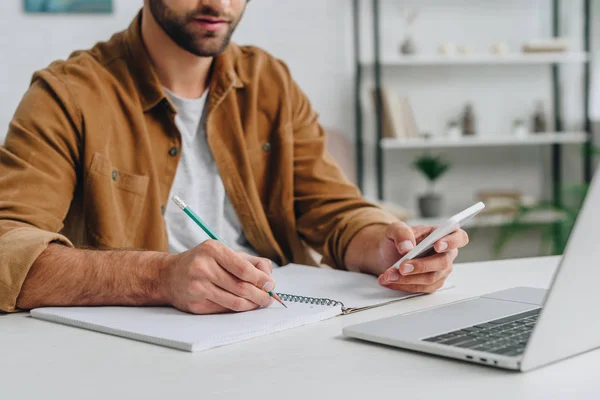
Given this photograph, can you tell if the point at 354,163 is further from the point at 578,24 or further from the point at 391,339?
the point at 391,339

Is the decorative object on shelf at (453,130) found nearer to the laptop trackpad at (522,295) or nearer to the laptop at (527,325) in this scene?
the laptop trackpad at (522,295)

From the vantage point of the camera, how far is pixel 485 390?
637 mm

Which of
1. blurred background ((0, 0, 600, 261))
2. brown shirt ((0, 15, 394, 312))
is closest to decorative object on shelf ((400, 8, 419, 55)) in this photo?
blurred background ((0, 0, 600, 261))

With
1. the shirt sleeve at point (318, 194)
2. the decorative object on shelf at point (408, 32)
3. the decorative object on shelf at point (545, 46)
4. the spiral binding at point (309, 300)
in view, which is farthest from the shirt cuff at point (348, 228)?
the decorative object on shelf at point (545, 46)

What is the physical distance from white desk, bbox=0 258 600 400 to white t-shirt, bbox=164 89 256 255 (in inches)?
26.7

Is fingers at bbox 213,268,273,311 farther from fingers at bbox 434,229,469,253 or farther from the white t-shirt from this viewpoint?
the white t-shirt

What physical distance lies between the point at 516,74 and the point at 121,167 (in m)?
3.28

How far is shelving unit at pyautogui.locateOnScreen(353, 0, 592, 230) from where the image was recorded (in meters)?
3.92

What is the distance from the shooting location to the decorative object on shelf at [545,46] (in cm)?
406

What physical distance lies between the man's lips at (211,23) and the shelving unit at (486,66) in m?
2.39

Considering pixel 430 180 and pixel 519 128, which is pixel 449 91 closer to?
pixel 519 128

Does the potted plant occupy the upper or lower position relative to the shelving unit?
lower

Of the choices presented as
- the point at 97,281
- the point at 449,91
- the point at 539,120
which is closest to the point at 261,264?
the point at 97,281

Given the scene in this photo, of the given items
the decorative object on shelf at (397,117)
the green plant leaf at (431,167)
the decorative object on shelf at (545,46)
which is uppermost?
the decorative object on shelf at (545,46)
